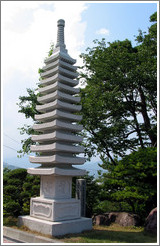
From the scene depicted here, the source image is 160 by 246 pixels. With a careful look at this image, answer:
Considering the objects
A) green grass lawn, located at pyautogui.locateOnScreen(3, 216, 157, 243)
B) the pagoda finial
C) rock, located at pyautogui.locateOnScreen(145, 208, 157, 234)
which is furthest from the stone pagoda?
rock, located at pyautogui.locateOnScreen(145, 208, 157, 234)

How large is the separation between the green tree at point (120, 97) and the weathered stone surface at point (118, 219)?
153 inches

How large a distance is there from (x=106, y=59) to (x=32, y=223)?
11.8 m

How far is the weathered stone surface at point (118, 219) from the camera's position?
11.9 meters

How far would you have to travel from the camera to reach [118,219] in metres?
12.4

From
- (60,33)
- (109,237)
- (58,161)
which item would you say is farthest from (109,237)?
(60,33)

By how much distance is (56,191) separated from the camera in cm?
1014

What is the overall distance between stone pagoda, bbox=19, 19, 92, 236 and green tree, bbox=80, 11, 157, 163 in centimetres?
386

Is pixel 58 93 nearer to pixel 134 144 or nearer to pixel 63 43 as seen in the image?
pixel 63 43

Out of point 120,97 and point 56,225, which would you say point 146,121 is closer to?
point 120,97

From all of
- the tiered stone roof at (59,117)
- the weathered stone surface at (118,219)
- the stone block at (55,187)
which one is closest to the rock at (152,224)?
the weathered stone surface at (118,219)

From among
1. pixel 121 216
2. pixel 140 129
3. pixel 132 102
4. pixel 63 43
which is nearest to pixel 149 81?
pixel 132 102

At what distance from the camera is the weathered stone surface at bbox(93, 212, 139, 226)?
1187cm

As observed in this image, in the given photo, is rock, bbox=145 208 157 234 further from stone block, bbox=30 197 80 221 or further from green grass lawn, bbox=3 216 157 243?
stone block, bbox=30 197 80 221

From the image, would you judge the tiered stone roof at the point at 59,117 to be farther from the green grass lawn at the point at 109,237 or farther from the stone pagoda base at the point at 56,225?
the green grass lawn at the point at 109,237
